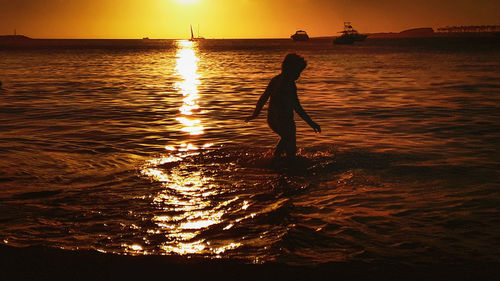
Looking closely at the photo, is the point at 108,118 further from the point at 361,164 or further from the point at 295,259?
Answer: the point at 295,259

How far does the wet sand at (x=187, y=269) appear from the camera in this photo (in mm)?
3871

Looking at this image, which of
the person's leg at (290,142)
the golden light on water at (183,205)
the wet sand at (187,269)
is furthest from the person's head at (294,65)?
the wet sand at (187,269)

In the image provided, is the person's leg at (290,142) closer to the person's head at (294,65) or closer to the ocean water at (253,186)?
the ocean water at (253,186)

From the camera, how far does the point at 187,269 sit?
13.1 ft

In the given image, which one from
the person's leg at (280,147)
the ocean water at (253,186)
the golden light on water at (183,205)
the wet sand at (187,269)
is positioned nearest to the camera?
the wet sand at (187,269)

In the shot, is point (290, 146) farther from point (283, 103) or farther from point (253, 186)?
point (253, 186)

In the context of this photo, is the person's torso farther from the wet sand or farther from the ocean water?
the wet sand

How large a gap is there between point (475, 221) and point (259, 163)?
376 cm

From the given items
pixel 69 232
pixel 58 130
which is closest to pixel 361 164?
pixel 69 232

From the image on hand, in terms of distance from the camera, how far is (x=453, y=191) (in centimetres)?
648

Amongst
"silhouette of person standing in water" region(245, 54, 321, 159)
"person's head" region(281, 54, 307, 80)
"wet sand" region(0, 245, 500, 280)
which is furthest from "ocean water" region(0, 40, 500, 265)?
"person's head" region(281, 54, 307, 80)

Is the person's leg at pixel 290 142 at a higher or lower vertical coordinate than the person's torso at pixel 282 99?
lower

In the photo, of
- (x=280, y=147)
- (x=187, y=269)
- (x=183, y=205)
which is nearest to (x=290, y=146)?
(x=280, y=147)

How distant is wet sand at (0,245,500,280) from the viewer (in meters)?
3.87
